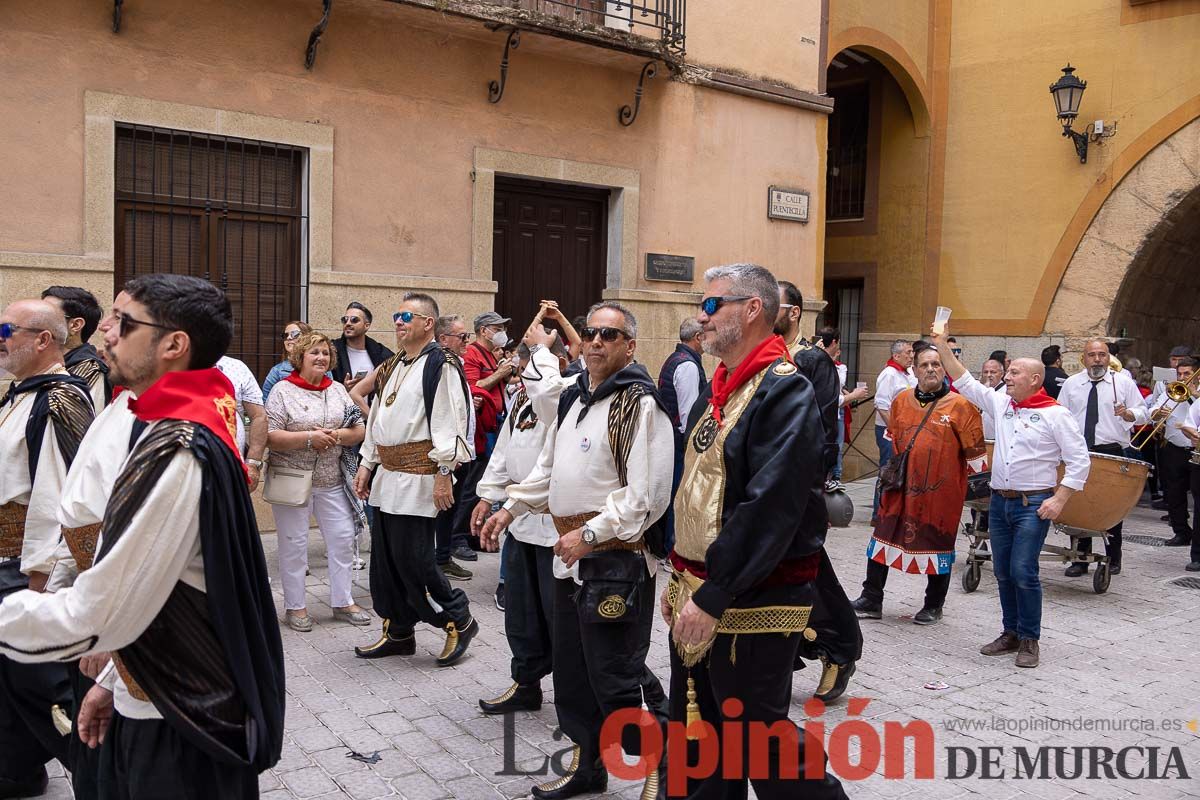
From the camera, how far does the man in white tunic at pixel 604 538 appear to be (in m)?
4.09

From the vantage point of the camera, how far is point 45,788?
4.23 meters

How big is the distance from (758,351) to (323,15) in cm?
679

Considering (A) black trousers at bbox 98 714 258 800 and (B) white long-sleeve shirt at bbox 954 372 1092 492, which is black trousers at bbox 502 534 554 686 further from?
(B) white long-sleeve shirt at bbox 954 372 1092 492

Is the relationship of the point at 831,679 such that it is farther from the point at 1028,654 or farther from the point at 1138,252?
the point at 1138,252

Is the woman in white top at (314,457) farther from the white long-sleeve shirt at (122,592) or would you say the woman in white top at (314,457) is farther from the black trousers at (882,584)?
the white long-sleeve shirt at (122,592)

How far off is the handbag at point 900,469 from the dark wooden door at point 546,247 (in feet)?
15.8

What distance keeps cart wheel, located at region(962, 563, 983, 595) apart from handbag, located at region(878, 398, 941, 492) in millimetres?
1579

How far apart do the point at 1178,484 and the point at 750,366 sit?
925 centimetres

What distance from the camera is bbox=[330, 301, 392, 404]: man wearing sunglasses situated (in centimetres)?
816

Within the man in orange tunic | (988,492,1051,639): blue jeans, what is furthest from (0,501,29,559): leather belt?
(988,492,1051,639): blue jeans

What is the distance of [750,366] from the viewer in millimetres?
3482

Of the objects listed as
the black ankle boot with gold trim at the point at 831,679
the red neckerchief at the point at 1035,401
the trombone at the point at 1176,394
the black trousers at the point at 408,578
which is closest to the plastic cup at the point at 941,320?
the red neckerchief at the point at 1035,401

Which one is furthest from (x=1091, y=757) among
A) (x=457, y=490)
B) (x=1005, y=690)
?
(x=457, y=490)

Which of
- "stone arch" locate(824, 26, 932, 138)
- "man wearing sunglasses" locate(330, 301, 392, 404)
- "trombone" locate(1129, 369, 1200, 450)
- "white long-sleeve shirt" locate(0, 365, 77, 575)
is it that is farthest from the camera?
"stone arch" locate(824, 26, 932, 138)
